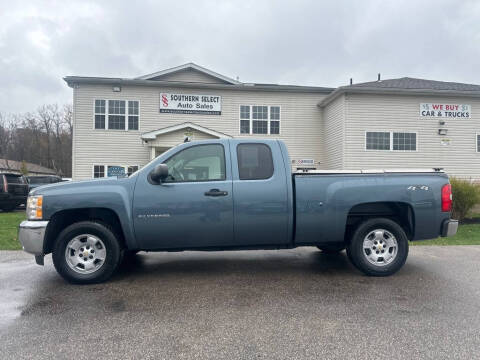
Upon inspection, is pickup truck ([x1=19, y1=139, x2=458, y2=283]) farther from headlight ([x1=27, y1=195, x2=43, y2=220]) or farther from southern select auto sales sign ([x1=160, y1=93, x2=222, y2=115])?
southern select auto sales sign ([x1=160, y1=93, x2=222, y2=115])

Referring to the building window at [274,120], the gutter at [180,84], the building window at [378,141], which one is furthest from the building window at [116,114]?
the building window at [378,141]

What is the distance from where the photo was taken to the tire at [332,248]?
5.75m

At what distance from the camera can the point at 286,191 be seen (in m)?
4.88

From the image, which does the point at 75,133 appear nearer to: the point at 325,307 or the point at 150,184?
the point at 150,184

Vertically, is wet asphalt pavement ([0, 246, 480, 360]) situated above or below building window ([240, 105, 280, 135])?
below

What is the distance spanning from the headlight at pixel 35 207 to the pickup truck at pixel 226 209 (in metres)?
0.01

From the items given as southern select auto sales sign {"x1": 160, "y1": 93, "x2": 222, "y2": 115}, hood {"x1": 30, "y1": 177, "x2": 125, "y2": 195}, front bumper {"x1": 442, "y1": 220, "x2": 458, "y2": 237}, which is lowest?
front bumper {"x1": 442, "y1": 220, "x2": 458, "y2": 237}

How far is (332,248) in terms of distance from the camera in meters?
6.06

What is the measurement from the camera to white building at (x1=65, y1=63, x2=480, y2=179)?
55.9ft

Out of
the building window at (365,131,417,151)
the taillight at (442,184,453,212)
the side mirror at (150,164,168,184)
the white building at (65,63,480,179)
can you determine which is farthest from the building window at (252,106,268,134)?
the side mirror at (150,164,168,184)

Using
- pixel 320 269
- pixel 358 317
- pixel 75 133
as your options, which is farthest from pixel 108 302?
pixel 75 133

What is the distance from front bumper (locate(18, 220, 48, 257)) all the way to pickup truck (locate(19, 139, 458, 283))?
0.01 meters

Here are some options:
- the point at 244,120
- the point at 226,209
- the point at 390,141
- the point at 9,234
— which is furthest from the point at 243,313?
the point at 390,141

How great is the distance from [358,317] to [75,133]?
1675 cm
